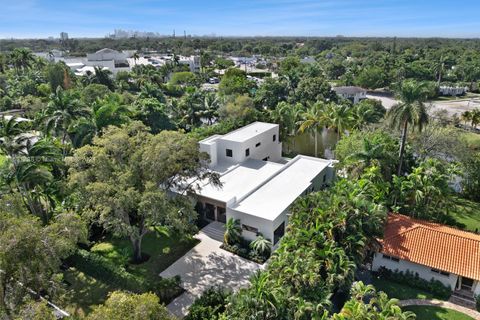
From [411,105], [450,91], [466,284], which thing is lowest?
[466,284]

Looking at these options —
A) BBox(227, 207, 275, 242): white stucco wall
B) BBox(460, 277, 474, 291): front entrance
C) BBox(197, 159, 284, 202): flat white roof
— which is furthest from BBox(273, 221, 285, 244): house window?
BBox(460, 277, 474, 291): front entrance

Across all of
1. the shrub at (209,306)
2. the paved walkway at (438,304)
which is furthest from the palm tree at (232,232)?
the paved walkway at (438,304)

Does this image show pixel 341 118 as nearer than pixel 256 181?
No

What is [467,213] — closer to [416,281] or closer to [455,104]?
[416,281]

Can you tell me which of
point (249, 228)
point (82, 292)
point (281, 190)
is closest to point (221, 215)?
point (249, 228)

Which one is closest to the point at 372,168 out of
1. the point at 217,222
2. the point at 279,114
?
the point at 217,222

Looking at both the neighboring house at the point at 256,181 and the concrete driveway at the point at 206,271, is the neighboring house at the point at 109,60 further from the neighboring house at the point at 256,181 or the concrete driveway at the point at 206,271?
the concrete driveway at the point at 206,271
